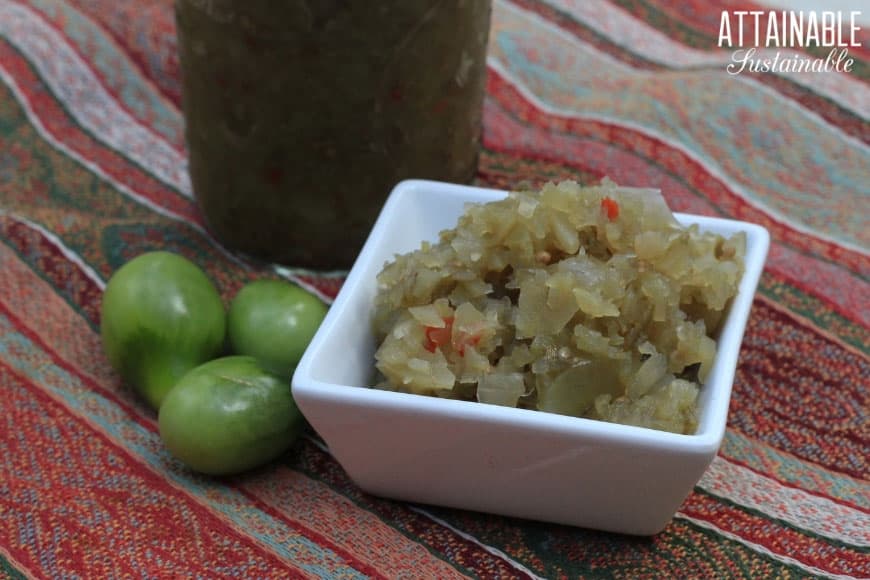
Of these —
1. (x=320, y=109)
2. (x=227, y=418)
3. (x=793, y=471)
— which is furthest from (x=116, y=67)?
(x=793, y=471)

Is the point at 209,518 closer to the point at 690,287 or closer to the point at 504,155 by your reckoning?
the point at 690,287

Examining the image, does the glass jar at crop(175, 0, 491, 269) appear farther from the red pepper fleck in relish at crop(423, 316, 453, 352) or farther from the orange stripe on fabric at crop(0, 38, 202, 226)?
the red pepper fleck in relish at crop(423, 316, 453, 352)

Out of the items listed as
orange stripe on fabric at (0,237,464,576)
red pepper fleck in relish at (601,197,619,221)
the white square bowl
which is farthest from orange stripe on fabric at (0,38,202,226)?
red pepper fleck in relish at (601,197,619,221)

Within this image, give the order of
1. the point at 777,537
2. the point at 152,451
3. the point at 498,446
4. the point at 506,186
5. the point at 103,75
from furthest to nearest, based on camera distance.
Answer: the point at 103,75, the point at 506,186, the point at 152,451, the point at 777,537, the point at 498,446

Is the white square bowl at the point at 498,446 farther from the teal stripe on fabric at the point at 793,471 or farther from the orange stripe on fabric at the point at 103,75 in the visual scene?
the orange stripe on fabric at the point at 103,75

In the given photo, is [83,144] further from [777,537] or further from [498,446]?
[777,537]

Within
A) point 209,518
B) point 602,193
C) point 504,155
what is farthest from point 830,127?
point 209,518

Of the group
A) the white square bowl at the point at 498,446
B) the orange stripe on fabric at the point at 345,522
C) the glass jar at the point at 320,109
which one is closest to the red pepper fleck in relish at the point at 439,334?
the white square bowl at the point at 498,446
